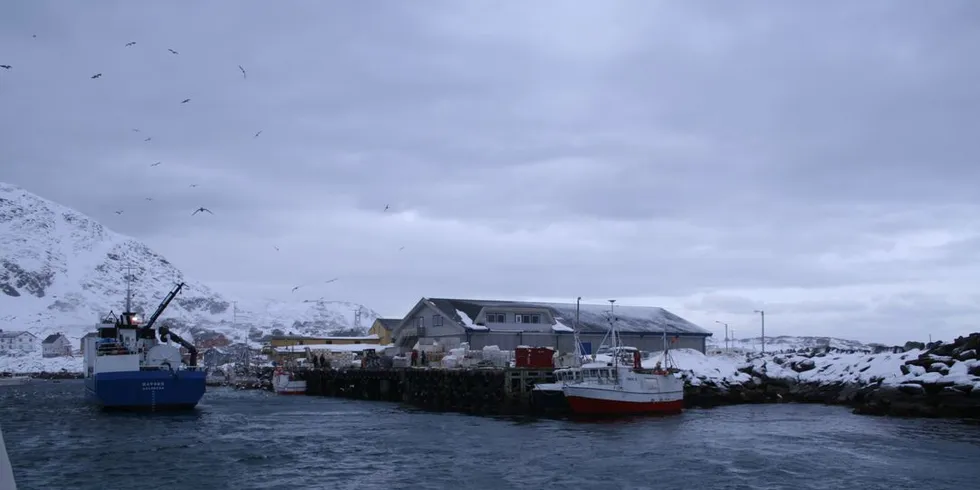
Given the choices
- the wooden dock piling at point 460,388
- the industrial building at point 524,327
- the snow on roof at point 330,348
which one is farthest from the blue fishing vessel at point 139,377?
the snow on roof at point 330,348

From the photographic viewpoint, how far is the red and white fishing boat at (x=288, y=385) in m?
86.2

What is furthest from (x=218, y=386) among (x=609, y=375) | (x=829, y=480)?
(x=829, y=480)

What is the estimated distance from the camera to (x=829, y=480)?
997 inches

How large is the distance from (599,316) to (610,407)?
3581 cm

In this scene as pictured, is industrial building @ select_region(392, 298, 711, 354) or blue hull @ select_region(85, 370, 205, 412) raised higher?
industrial building @ select_region(392, 298, 711, 354)

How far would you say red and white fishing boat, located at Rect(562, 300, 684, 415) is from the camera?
46.7 meters

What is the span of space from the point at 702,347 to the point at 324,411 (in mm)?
42658

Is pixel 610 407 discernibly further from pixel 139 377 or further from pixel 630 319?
pixel 630 319

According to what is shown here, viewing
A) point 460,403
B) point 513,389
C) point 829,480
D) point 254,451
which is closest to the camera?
point 829,480

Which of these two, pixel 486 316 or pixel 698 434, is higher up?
pixel 486 316

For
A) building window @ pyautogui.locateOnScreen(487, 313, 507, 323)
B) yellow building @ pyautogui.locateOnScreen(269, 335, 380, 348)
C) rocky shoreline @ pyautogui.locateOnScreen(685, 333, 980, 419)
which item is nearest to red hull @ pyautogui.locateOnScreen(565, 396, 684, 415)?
rocky shoreline @ pyautogui.locateOnScreen(685, 333, 980, 419)

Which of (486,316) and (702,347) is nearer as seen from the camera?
(486,316)

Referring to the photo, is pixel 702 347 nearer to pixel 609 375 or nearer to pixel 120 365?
pixel 609 375

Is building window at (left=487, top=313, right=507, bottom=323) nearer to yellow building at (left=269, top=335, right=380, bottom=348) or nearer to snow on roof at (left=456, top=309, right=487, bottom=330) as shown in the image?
snow on roof at (left=456, top=309, right=487, bottom=330)
